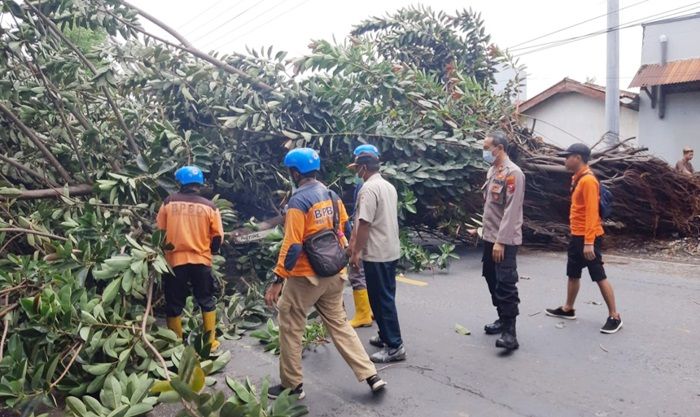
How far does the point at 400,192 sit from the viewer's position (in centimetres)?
746

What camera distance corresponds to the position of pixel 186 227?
14.8ft

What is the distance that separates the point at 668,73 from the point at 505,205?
1315 cm

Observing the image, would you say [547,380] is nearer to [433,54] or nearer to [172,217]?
[172,217]

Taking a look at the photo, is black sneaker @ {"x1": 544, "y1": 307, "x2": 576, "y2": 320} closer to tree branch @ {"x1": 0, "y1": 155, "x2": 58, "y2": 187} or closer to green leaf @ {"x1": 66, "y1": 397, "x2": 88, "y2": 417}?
green leaf @ {"x1": 66, "y1": 397, "x2": 88, "y2": 417}

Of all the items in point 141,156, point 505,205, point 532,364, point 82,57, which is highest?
point 82,57

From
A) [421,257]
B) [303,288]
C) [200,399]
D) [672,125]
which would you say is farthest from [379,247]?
[672,125]

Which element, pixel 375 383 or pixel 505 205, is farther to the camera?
pixel 505 205

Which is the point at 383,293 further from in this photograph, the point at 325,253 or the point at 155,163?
the point at 155,163

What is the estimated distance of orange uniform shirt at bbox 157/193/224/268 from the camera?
14.8 feet

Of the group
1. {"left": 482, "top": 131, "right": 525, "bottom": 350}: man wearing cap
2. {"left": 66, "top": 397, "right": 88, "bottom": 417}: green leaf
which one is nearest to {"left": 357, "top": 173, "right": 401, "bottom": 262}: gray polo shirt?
{"left": 482, "top": 131, "right": 525, "bottom": 350}: man wearing cap

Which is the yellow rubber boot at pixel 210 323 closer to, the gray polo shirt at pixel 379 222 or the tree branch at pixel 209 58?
the gray polo shirt at pixel 379 222

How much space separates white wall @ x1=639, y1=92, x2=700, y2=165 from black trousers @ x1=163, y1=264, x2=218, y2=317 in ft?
45.8

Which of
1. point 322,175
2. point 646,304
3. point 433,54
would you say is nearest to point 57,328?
point 322,175

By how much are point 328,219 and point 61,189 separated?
3216 mm
